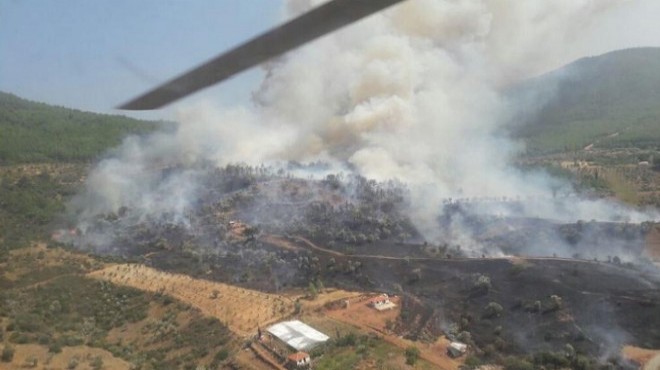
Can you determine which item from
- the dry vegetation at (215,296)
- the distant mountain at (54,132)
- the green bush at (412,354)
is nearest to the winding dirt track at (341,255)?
the dry vegetation at (215,296)

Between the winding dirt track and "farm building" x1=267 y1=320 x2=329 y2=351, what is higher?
the winding dirt track

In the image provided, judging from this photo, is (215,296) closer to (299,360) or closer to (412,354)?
(299,360)

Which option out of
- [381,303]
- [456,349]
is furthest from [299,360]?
[381,303]

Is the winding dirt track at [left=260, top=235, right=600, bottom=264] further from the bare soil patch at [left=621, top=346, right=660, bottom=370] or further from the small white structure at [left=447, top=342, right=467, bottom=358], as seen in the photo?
the small white structure at [left=447, top=342, right=467, bottom=358]

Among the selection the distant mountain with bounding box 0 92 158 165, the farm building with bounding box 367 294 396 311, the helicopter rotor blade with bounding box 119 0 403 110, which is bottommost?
the farm building with bounding box 367 294 396 311

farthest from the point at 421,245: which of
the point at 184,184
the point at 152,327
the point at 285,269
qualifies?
the point at 184,184

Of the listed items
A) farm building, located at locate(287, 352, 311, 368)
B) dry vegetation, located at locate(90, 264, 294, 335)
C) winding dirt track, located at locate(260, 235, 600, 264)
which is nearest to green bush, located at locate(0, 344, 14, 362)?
dry vegetation, located at locate(90, 264, 294, 335)

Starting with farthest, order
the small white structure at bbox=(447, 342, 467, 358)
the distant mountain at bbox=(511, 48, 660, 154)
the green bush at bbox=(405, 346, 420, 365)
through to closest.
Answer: the distant mountain at bbox=(511, 48, 660, 154), the small white structure at bbox=(447, 342, 467, 358), the green bush at bbox=(405, 346, 420, 365)

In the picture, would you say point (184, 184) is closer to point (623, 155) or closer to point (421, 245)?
point (421, 245)
